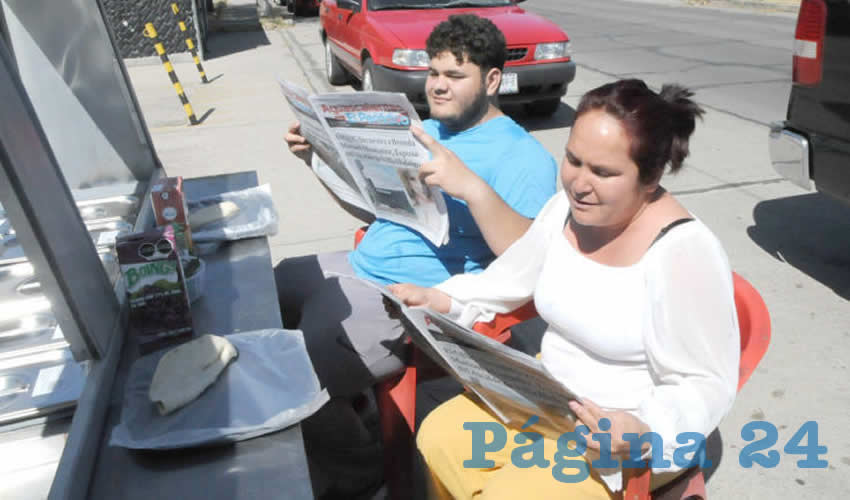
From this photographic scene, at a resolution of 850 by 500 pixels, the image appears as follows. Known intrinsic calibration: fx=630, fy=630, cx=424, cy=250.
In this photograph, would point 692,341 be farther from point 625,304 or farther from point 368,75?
point 368,75

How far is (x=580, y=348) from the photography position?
159 centimetres

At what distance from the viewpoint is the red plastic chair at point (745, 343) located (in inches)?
57.6

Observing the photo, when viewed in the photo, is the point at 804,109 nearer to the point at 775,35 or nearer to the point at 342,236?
the point at 342,236

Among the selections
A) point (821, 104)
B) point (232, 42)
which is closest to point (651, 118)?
point (821, 104)

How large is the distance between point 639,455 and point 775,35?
12435 millimetres

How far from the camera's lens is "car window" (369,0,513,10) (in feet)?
21.5

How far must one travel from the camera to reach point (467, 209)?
2160 mm

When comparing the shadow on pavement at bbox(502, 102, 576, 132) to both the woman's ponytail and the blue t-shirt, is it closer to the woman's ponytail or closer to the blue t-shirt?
the blue t-shirt

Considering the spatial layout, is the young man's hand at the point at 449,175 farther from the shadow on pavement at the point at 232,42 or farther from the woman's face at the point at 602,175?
the shadow on pavement at the point at 232,42

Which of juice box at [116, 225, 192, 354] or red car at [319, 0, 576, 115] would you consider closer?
juice box at [116, 225, 192, 354]

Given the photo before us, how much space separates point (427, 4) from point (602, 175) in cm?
571

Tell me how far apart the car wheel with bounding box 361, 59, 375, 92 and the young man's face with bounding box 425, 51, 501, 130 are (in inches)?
175

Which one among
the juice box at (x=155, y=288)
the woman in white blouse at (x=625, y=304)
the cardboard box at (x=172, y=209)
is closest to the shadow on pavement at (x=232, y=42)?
the cardboard box at (x=172, y=209)

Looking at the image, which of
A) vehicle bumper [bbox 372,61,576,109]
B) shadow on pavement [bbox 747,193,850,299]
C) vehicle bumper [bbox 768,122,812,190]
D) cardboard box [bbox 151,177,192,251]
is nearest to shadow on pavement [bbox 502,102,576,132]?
vehicle bumper [bbox 372,61,576,109]
